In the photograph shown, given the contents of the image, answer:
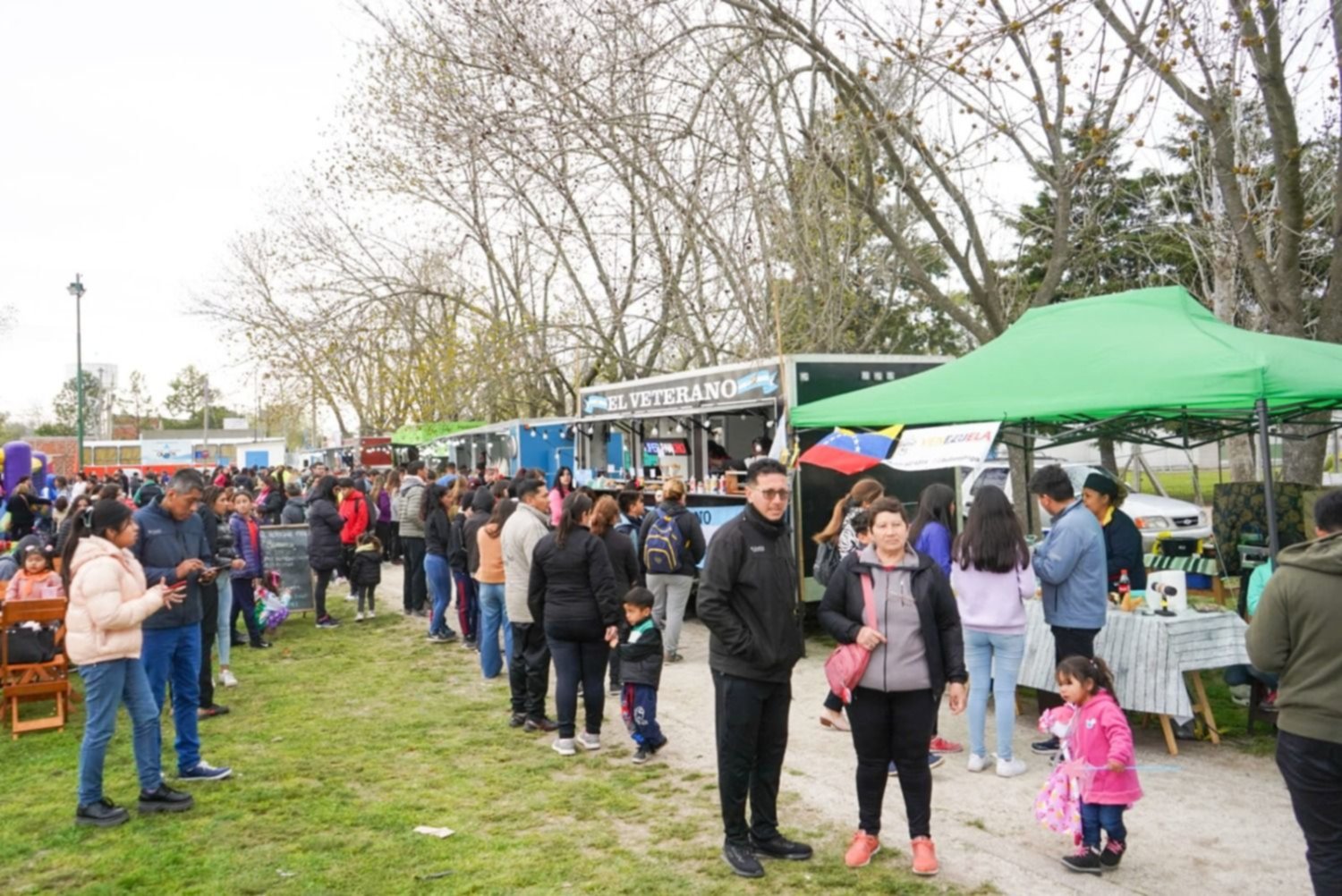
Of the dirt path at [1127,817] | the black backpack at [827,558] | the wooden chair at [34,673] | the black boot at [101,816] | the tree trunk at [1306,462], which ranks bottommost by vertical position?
the dirt path at [1127,817]

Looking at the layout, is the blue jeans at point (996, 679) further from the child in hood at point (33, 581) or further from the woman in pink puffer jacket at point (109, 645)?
the child in hood at point (33, 581)

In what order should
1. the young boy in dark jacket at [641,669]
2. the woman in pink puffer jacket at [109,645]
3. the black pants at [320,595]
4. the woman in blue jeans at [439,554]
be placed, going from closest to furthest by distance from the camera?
the woman in pink puffer jacket at [109,645] < the young boy in dark jacket at [641,669] < the woman in blue jeans at [439,554] < the black pants at [320,595]

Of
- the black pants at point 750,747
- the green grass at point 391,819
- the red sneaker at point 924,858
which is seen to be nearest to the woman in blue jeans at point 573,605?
the green grass at point 391,819

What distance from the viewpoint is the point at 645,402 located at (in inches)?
501

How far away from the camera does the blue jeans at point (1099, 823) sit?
4.42 meters

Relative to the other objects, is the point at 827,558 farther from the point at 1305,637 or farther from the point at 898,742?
the point at 1305,637

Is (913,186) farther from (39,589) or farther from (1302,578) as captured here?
(39,589)

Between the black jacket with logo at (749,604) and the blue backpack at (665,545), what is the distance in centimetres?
413

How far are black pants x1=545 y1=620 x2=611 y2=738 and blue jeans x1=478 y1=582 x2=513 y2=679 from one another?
63.8 inches

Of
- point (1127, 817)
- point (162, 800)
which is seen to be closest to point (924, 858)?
point (1127, 817)

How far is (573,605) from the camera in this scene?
6332 mm

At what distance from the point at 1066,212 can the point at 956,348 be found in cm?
2349

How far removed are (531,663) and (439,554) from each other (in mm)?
3888

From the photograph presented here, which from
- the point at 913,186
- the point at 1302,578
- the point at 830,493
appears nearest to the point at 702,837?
the point at 1302,578
